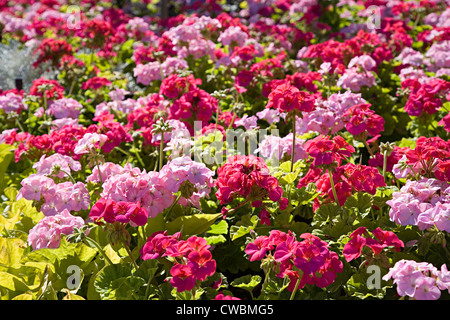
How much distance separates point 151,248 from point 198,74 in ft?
8.72

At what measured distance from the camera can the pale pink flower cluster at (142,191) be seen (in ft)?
6.42

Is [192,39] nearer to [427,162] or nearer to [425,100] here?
[425,100]

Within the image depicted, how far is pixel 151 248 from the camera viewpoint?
182 centimetres

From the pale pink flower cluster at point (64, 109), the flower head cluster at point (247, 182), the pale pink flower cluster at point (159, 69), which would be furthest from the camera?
the pale pink flower cluster at point (159, 69)

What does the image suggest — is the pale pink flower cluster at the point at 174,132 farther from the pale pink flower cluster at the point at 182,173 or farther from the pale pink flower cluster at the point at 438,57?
the pale pink flower cluster at the point at 438,57

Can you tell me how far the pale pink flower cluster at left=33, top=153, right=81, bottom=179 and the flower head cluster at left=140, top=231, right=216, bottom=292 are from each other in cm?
84

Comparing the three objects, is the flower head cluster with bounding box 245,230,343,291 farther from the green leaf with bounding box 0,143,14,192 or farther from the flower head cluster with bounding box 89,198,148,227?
the green leaf with bounding box 0,143,14,192

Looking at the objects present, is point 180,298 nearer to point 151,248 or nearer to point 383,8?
point 151,248

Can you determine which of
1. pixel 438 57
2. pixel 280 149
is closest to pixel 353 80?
pixel 438 57

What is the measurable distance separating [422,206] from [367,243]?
259 millimetres

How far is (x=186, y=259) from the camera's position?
172 cm

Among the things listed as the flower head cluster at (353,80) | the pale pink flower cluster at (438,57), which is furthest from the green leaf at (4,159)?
the pale pink flower cluster at (438,57)

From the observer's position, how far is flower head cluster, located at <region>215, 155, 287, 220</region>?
1.99 metres
